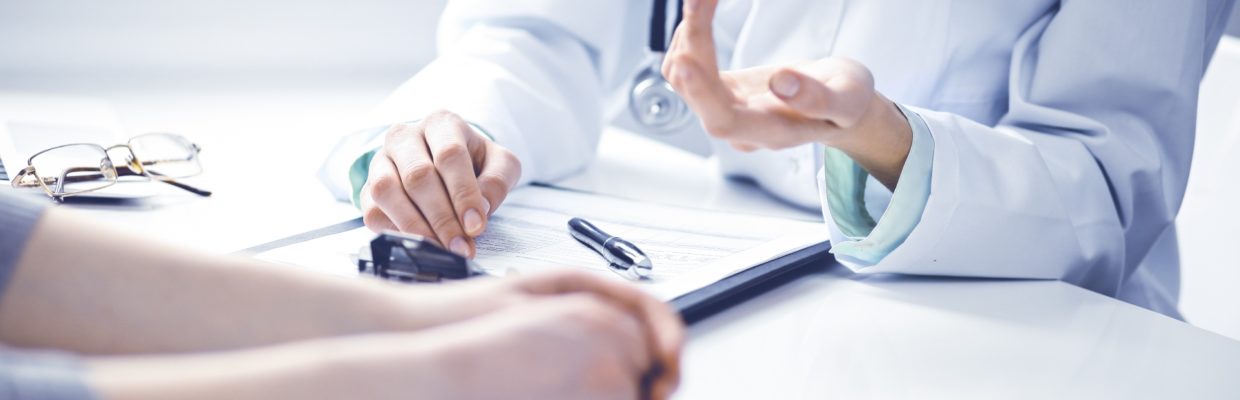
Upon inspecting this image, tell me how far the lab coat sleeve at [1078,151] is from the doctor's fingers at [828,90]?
8cm

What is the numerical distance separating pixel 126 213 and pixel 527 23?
0.40 meters

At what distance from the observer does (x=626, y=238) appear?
0.58 m

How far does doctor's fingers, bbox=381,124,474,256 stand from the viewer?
554 millimetres

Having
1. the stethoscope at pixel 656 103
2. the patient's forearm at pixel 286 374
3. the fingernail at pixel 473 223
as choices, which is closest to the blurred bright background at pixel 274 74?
the fingernail at pixel 473 223

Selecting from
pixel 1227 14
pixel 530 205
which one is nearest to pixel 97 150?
pixel 530 205

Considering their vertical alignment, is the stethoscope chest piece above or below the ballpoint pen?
below

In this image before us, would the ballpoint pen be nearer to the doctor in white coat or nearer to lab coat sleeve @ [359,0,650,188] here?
the doctor in white coat

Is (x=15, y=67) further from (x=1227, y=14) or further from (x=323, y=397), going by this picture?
(x=1227, y=14)

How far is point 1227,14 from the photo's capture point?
28.7 inches

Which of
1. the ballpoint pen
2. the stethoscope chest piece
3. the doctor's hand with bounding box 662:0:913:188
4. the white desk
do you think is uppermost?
the doctor's hand with bounding box 662:0:913:188

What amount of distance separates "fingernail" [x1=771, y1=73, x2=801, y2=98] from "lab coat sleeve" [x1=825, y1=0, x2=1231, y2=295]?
138 millimetres

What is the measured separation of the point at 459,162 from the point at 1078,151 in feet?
1.48

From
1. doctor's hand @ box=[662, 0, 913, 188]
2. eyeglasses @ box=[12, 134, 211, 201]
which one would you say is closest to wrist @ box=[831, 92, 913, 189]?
doctor's hand @ box=[662, 0, 913, 188]

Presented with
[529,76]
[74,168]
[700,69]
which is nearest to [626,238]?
[700,69]
